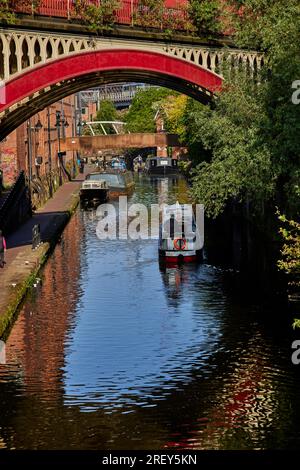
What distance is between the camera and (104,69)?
1791 inches

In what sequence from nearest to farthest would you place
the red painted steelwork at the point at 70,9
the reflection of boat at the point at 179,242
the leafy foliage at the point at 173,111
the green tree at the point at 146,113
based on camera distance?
the red painted steelwork at the point at 70,9
the reflection of boat at the point at 179,242
the leafy foliage at the point at 173,111
the green tree at the point at 146,113

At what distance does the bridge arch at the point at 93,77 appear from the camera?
42406mm

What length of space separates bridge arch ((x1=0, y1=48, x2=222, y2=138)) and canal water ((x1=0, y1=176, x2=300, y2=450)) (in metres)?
7.28

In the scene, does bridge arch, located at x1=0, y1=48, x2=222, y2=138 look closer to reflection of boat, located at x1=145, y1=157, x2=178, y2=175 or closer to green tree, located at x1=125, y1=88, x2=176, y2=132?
reflection of boat, located at x1=145, y1=157, x2=178, y2=175

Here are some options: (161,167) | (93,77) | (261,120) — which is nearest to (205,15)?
(93,77)

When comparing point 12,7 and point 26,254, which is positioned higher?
point 12,7

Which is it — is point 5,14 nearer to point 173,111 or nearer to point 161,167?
point 173,111

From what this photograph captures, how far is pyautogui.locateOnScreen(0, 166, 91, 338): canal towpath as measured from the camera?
34906 millimetres

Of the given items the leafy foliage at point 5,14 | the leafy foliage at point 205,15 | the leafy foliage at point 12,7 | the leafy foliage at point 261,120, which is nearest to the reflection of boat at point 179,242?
the leafy foliage at point 261,120

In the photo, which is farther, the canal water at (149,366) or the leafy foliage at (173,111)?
the leafy foliage at (173,111)

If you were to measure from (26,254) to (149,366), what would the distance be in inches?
725

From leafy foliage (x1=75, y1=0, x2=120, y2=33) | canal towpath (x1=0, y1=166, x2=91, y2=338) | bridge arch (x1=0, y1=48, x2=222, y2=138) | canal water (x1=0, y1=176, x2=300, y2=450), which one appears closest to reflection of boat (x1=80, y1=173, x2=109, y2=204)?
canal towpath (x1=0, y1=166, x2=91, y2=338)

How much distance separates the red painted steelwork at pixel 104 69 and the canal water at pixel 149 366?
733cm

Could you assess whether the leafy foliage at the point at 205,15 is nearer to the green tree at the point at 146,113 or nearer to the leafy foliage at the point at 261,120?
the leafy foliage at the point at 261,120
